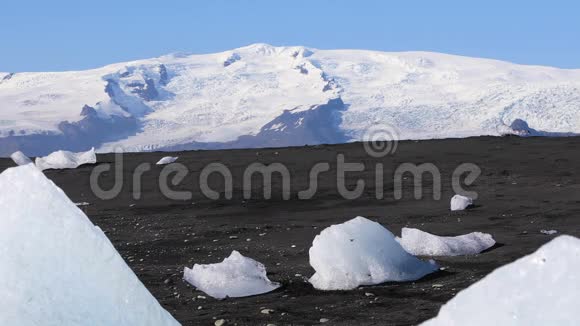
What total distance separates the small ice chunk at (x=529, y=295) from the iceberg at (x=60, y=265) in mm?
1381

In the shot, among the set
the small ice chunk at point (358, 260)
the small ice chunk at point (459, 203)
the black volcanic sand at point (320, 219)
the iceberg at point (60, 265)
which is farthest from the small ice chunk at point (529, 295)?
the small ice chunk at point (459, 203)

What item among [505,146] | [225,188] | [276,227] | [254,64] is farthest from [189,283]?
[254,64]

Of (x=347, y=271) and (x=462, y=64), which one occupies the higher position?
(x=462, y=64)

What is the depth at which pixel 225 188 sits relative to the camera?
604 inches

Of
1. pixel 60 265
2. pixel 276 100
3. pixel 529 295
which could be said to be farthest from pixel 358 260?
pixel 276 100

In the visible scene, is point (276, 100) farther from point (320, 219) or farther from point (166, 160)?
point (320, 219)

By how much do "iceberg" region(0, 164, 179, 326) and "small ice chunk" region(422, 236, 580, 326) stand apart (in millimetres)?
1381

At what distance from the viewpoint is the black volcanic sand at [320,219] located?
247 inches

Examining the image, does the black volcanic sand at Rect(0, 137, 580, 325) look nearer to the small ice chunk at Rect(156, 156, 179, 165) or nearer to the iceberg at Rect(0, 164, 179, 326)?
the small ice chunk at Rect(156, 156, 179, 165)

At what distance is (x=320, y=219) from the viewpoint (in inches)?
458

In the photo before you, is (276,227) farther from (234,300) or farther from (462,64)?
(462,64)

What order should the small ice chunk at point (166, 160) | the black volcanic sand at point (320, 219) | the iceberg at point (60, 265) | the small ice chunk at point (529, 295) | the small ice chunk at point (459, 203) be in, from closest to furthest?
the small ice chunk at point (529, 295) → the iceberg at point (60, 265) → the black volcanic sand at point (320, 219) → the small ice chunk at point (459, 203) → the small ice chunk at point (166, 160)

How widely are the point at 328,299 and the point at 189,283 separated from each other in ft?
4.76

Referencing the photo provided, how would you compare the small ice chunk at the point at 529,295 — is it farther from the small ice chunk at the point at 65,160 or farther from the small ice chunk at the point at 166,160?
the small ice chunk at the point at 65,160
